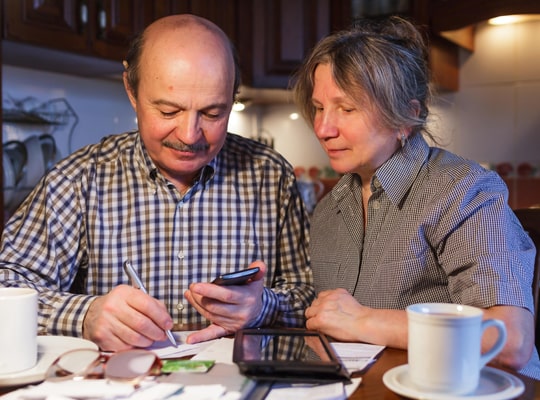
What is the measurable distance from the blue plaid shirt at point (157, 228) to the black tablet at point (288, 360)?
420mm

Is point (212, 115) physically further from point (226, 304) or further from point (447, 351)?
point (447, 351)

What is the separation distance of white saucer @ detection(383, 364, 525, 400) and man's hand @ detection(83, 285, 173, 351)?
0.37 m

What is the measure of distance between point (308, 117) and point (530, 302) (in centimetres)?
67

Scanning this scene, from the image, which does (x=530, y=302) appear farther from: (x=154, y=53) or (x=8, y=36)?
(x=8, y=36)

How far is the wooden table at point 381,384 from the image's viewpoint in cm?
81

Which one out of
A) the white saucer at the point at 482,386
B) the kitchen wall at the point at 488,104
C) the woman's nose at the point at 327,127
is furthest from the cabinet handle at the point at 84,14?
the white saucer at the point at 482,386

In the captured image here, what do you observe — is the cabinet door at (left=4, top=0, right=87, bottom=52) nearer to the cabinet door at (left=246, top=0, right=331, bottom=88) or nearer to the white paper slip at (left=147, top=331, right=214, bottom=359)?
the cabinet door at (left=246, top=0, right=331, bottom=88)

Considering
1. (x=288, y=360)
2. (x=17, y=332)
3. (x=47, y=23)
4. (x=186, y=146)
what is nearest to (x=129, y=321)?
(x=17, y=332)

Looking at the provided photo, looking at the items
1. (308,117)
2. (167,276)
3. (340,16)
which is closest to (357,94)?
(308,117)

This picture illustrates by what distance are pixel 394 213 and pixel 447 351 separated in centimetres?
55

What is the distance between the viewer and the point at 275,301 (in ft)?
4.45

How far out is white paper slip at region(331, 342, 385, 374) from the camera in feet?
3.03

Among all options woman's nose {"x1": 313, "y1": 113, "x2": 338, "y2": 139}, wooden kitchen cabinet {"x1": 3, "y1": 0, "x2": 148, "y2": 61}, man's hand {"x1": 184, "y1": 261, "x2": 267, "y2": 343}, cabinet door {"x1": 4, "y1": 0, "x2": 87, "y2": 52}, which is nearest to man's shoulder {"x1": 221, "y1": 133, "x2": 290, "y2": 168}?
woman's nose {"x1": 313, "y1": 113, "x2": 338, "y2": 139}

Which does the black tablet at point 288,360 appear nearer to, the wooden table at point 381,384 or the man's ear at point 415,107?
the wooden table at point 381,384
